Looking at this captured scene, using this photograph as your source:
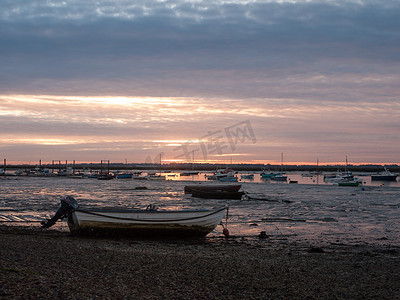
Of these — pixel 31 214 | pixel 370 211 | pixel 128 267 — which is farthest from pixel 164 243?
pixel 370 211

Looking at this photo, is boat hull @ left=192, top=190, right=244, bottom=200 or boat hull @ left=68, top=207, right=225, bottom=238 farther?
boat hull @ left=192, top=190, right=244, bottom=200

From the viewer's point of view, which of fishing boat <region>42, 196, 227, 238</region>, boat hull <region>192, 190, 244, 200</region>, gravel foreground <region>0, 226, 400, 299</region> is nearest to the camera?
gravel foreground <region>0, 226, 400, 299</region>

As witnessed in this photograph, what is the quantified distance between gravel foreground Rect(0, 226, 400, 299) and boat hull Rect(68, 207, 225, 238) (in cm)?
149

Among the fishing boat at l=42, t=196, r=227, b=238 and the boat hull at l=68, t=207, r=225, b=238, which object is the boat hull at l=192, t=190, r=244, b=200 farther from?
the boat hull at l=68, t=207, r=225, b=238

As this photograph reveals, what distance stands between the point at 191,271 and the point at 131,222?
8.46m

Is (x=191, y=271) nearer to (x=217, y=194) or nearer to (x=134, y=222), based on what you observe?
(x=134, y=222)

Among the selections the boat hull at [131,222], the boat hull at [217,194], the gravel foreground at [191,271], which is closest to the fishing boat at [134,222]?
the boat hull at [131,222]

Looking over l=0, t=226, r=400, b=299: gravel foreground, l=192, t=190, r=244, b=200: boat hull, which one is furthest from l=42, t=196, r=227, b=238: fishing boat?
l=192, t=190, r=244, b=200: boat hull

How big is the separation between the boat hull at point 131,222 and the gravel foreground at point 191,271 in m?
1.49

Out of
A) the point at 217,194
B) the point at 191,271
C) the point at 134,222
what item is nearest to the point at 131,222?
the point at 134,222

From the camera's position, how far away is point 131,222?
20922mm

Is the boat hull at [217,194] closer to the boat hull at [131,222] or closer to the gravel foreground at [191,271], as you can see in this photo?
the boat hull at [131,222]

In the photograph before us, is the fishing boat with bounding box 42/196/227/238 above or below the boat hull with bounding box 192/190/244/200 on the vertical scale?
above

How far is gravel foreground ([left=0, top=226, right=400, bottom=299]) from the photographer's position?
10.3 m
